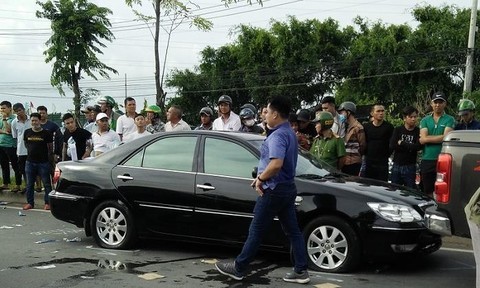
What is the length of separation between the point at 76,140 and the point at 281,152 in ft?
18.4

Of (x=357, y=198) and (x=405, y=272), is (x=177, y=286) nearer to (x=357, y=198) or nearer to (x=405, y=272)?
(x=357, y=198)

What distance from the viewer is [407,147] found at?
8320mm

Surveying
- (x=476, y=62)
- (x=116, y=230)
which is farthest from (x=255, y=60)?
(x=116, y=230)

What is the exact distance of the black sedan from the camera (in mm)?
5797

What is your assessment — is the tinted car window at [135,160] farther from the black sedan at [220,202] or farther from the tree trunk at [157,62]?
the tree trunk at [157,62]

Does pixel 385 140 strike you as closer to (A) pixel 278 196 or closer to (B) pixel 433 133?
(B) pixel 433 133

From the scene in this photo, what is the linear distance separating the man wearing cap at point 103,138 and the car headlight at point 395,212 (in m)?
4.91

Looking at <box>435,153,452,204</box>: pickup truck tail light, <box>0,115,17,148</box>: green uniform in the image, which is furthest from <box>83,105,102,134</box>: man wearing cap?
<box>435,153,452,204</box>: pickup truck tail light

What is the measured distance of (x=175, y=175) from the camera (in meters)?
6.66

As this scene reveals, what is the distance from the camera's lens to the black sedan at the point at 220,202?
19.0ft

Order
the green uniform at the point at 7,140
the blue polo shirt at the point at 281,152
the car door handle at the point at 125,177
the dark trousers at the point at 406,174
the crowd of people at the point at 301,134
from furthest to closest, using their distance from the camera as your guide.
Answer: the green uniform at the point at 7,140
the dark trousers at the point at 406,174
the crowd of people at the point at 301,134
the car door handle at the point at 125,177
the blue polo shirt at the point at 281,152

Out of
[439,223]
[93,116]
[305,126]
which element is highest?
[93,116]

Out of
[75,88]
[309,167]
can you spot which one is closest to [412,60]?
[75,88]

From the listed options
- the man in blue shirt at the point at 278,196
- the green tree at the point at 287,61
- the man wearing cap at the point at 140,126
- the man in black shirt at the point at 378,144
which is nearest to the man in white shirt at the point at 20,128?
the man wearing cap at the point at 140,126
